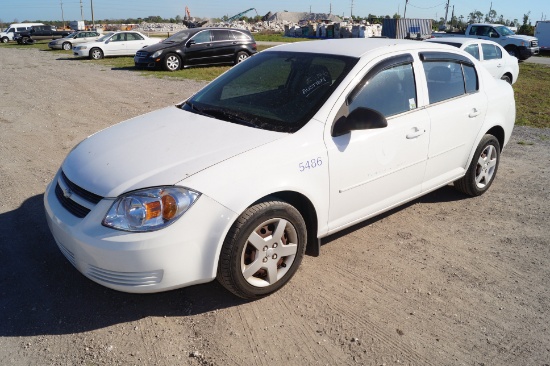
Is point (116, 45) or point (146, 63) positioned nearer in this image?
point (146, 63)

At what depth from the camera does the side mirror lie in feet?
11.1

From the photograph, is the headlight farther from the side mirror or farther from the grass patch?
the grass patch

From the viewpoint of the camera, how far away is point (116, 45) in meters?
23.8

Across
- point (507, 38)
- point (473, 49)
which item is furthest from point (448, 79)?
point (507, 38)

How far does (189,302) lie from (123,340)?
53cm

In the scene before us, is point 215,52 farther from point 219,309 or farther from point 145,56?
point 219,309

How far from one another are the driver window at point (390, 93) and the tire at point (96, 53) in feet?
74.5

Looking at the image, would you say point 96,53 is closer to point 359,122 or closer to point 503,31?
point 503,31

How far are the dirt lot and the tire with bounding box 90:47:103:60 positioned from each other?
2050 cm

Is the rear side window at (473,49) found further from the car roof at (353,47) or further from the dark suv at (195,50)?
the dark suv at (195,50)

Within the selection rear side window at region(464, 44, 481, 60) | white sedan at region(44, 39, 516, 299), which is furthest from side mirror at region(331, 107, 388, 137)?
rear side window at region(464, 44, 481, 60)

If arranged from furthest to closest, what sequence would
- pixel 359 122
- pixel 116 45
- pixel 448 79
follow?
pixel 116 45 < pixel 448 79 < pixel 359 122

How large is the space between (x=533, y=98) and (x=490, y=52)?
1.68 meters

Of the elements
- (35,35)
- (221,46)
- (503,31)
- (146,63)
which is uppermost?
(35,35)
